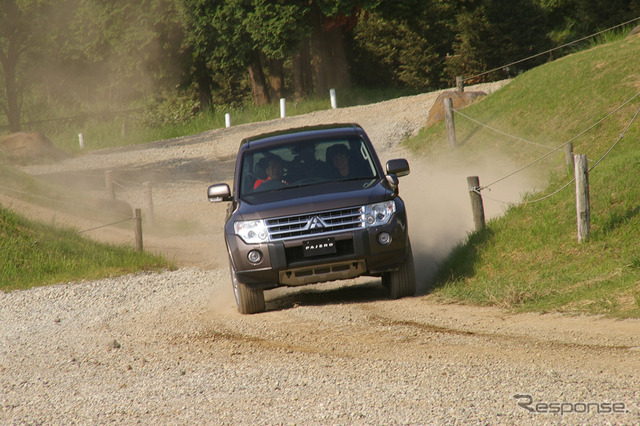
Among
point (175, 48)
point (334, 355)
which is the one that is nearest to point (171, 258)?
point (334, 355)

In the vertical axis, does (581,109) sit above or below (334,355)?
above

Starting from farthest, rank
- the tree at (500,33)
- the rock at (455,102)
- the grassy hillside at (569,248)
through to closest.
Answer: the tree at (500,33)
the rock at (455,102)
the grassy hillside at (569,248)

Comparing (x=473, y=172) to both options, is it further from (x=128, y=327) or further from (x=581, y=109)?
(x=128, y=327)

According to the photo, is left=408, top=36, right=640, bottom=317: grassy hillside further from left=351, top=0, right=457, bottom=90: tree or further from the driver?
left=351, top=0, right=457, bottom=90: tree

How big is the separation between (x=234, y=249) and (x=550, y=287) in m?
3.59

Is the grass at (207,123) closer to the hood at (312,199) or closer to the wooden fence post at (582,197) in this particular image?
the wooden fence post at (582,197)

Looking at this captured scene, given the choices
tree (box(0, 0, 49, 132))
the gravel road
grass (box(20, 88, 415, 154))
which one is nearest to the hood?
the gravel road

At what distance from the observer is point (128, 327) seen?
31.9 ft

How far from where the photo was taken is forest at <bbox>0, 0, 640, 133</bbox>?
4281 centimetres

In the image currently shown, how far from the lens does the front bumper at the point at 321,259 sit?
30.1 ft

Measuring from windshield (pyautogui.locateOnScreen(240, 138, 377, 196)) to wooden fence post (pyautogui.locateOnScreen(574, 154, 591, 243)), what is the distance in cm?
248

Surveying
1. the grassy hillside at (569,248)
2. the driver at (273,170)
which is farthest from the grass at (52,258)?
the grassy hillside at (569,248)

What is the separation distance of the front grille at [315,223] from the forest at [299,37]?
111 ft

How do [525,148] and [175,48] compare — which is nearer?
[525,148]
